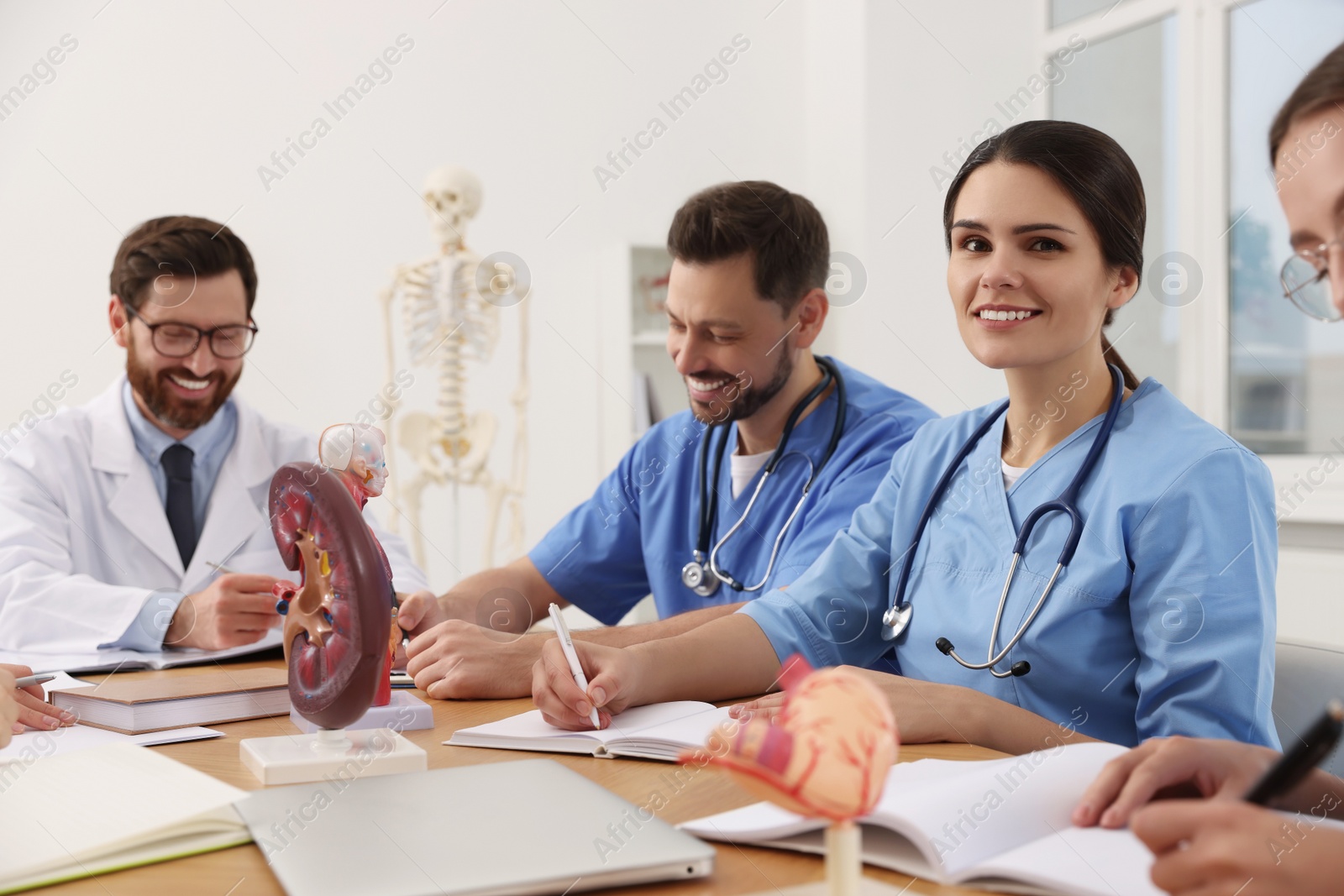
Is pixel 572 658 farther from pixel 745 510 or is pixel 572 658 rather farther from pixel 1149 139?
pixel 1149 139

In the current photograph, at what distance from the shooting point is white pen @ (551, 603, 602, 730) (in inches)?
44.7

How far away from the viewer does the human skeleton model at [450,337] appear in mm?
3584

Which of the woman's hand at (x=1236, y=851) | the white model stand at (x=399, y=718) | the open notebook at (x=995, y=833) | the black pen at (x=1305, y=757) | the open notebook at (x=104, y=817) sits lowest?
the white model stand at (x=399, y=718)

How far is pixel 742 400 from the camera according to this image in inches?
79.8

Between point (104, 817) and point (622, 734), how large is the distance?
469 millimetres

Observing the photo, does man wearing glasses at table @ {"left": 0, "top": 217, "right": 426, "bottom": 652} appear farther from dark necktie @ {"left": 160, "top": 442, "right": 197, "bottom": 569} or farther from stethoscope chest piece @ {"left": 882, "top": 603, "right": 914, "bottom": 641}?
stethoscope chest piece @ {"left": 882, "top": 603, "right": 914, "bottom": 641}

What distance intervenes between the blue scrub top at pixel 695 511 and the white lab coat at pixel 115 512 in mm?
369

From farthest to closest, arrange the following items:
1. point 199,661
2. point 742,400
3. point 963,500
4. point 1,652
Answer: point 742,400, point 1,652, point 199,661, point 963,500

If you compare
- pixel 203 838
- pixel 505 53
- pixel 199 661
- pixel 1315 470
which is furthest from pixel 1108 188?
pixel 505 53

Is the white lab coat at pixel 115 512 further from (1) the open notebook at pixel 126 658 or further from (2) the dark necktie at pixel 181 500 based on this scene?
(1) the open notebook at pixel 126 658

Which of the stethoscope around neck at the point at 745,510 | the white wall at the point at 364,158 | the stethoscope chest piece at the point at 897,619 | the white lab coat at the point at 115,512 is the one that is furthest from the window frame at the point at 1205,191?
the white lab coat at the point at 115,512

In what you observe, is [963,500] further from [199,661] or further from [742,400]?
[199,661]

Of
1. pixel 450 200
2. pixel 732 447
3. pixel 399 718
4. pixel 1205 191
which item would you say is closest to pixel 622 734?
pixel 399 718

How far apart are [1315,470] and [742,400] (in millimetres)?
2141
